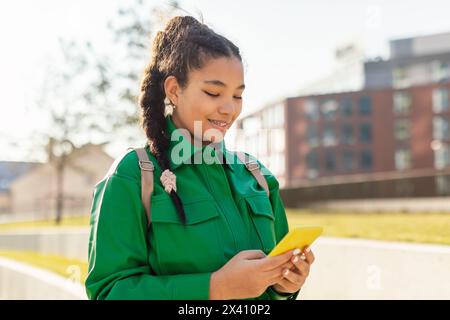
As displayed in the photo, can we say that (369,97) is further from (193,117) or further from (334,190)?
(193,117)

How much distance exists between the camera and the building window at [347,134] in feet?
161

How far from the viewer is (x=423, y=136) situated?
47062 millimetres

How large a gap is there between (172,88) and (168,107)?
5 centimetres

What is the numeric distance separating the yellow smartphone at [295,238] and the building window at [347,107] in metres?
48.9

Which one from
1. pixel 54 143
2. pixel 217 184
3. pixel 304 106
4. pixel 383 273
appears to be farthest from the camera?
pixel 304 106

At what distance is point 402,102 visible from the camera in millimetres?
48438

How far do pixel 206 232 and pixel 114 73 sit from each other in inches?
501

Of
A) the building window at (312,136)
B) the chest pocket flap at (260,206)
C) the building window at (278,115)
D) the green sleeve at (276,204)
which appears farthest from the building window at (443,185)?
the building window at (278,115)

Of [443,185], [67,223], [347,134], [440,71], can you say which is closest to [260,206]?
[443,185]

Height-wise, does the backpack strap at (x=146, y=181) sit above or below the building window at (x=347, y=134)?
below

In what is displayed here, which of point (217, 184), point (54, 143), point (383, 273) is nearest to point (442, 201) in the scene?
point (383, 273)

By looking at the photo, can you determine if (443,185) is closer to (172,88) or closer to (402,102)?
(172,88)

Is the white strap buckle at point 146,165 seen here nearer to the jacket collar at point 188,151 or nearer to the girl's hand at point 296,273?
the jacket collar at point 188,151

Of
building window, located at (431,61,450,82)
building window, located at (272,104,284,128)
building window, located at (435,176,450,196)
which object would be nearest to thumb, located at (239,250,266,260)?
building window, located at (435,176,450,196)
